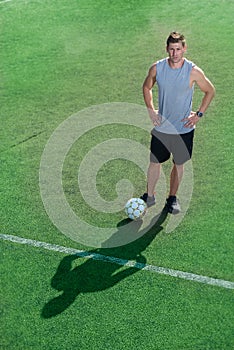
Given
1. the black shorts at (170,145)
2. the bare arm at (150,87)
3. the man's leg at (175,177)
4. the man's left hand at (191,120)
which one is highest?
the bare arm at (150,87)

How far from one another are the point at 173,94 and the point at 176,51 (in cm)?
56

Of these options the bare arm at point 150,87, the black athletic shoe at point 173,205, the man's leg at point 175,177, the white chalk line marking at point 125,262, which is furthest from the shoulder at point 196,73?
the white chalk line marking at point 125,262

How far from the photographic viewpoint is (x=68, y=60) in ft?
43.3

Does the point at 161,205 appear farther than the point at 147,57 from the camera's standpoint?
No

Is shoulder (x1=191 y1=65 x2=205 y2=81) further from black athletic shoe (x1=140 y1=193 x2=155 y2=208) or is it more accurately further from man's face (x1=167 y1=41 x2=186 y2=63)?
black athletic shoe (x1=140 y1=193 x2=155 y2=208)

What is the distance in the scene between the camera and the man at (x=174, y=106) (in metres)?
7.58

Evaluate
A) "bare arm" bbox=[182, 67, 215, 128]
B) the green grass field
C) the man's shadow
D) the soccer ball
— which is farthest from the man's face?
the man's shadow

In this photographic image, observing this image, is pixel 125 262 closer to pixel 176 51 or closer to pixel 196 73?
pixel 196 73

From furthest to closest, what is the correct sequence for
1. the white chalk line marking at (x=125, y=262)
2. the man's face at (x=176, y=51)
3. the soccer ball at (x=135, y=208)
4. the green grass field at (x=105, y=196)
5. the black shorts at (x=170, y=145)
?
the soccer ball at (x=135, y=208) → the black shorts at (x=170, y=145) → the man's face at (x=176, y=51) → the white chalk line marking at (x=125, y=262) → the green grass field at (x=105, y=196)

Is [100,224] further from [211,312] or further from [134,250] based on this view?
[211,312]

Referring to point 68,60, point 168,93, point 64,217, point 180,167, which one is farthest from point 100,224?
point 68,60

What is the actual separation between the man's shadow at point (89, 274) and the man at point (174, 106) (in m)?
0.94

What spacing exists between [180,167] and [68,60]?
5.68 metres

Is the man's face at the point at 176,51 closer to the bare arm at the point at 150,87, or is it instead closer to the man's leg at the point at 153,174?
the bare arm at the point at 150,87
